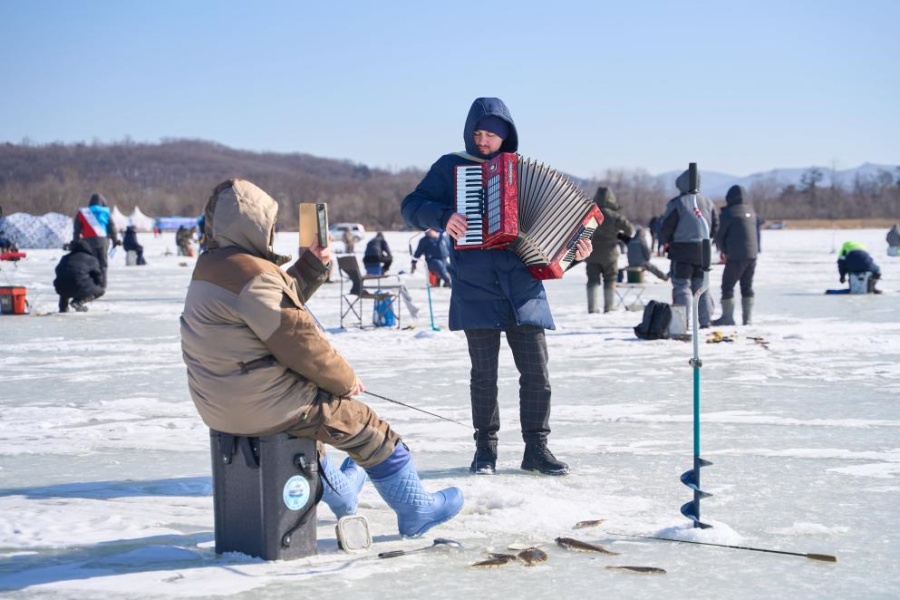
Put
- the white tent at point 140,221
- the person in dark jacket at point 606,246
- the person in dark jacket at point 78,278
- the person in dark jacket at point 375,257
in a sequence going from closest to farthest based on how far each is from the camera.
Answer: the person in dark jacket at point 606,246 → the person in dark jacket at point 78,278 → the person in dark jacket at point 375,257 → the white tent at point 140,221

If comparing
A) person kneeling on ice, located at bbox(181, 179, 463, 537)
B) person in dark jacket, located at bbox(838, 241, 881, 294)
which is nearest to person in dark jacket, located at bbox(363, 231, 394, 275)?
person in dark jacket, located at bbox(838, 241, 881, 294)

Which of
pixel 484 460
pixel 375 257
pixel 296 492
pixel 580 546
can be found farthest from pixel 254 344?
pixel 375 257

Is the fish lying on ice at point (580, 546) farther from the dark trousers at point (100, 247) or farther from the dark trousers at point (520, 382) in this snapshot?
the dark trousers at point (100, 247)

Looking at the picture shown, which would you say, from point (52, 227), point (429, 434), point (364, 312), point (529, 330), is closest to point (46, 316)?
point (364, 312)

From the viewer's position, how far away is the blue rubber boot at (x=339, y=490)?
15.6 feet

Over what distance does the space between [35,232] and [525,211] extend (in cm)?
5204

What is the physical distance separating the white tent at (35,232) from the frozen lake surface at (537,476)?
4290 centimetres

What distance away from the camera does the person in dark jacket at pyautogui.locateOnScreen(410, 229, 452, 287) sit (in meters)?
22.8

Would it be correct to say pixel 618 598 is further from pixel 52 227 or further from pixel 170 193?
pixel 170 193

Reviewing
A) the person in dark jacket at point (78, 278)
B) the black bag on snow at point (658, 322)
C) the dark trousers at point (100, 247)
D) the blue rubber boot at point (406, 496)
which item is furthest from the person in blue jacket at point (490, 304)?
the dark trousers at point (100, 247)

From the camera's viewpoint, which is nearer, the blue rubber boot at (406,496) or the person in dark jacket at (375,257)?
the blue rubber boot at (406,496)

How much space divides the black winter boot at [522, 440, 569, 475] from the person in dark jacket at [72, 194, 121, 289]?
13.6 meters

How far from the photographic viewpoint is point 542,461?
612cm

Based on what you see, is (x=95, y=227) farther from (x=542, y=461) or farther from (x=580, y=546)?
(x=580, y=546)
